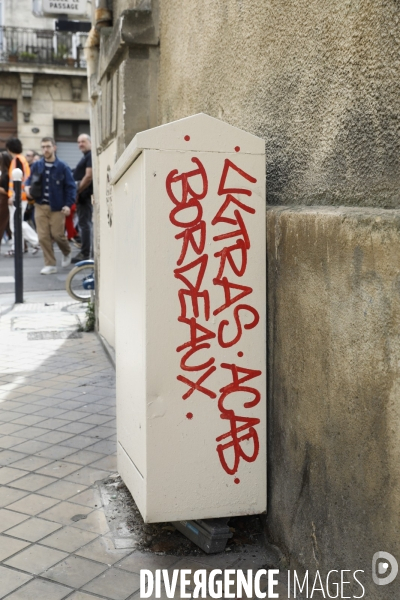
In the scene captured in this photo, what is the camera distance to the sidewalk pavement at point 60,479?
2814mm

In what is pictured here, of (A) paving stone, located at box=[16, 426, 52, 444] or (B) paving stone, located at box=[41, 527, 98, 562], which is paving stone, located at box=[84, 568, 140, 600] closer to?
(B) paving stone, located at box=[41, 527, 98, 562]

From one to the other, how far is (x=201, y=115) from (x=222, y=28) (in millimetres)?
1232

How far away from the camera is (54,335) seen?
25.8 ft

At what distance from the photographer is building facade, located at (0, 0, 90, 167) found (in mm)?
27703

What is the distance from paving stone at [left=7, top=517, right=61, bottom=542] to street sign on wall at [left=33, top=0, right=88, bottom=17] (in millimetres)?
8431

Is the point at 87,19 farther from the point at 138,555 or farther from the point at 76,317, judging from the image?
the point at 138,555

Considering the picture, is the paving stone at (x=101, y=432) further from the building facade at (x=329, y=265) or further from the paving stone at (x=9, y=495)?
the building facade at (x=329, y=265)

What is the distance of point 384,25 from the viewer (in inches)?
87.4

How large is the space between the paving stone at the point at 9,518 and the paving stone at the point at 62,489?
0.80 ft

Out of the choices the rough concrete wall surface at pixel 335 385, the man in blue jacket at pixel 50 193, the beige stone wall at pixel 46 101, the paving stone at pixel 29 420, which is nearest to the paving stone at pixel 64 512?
the rough concrete wall surface at pixel 335 385

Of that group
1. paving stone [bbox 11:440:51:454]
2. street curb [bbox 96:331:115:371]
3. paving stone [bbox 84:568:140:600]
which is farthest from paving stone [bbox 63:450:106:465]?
street curb [bbox 96:331:115:371]

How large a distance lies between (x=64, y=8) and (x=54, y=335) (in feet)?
16.2

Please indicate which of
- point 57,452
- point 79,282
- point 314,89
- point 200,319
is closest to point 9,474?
point 57,452

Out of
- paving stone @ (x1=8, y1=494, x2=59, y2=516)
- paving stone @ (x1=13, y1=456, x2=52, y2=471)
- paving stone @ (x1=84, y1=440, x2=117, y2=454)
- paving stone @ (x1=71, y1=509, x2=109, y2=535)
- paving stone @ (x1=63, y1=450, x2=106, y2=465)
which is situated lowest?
paving stone @ (x1=71, y1=509, x2=109, y2=535)
